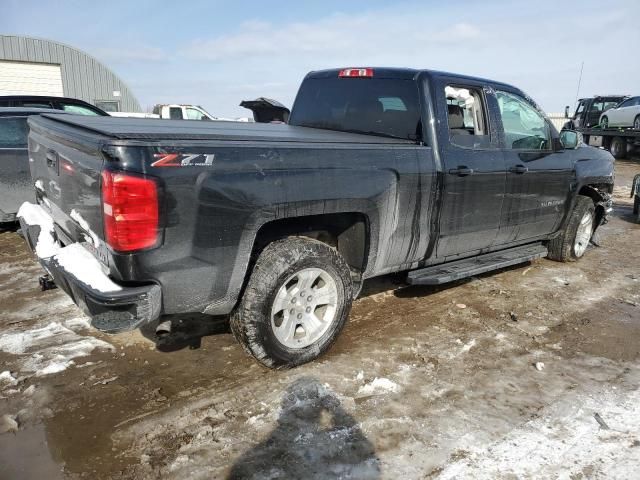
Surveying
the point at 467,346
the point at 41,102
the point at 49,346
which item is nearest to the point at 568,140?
the point at 467,346

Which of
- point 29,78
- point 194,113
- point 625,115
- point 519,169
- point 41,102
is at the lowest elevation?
point 519,169

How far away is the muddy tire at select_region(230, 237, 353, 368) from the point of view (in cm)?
290

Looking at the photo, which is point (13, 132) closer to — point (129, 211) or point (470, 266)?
point (129, 211)

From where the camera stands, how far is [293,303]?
123 inches

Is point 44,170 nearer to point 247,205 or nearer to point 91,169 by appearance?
point 91,169

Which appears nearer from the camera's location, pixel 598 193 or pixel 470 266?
pixel 470 266

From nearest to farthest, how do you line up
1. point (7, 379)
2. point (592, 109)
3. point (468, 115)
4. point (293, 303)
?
point (7, 379) < point (293, 303) < point (468, 115) < point (592, 109)

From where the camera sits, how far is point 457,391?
301 centimetres

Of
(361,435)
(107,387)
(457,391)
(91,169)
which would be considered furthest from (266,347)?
(91,169)

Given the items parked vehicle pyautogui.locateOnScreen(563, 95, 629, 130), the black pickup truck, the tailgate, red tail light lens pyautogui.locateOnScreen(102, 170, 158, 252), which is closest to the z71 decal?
the black pickup truck

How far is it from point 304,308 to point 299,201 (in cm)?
77

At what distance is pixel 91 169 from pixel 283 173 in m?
0.99

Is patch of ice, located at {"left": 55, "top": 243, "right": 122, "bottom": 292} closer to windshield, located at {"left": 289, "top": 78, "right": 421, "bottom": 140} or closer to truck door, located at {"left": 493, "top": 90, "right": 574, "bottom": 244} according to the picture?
windshield, located at {"left": 289, "top": 78, "right": 421, "bottom": 140}

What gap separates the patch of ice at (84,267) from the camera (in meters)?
2.44
